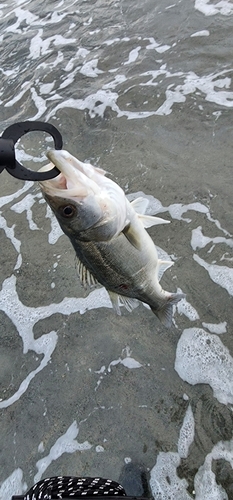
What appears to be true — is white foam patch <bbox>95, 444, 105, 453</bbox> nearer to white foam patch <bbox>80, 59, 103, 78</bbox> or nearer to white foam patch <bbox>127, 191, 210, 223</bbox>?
white foam patch <bbox>127, 191, 210, 223</bbox>

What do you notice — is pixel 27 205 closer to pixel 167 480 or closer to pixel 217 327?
pixel 217 327

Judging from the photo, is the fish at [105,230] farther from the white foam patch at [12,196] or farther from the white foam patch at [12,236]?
the white foam patch at [12,196]

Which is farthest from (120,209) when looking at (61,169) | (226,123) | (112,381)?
(226,123)

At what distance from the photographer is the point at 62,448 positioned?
3.87 metres

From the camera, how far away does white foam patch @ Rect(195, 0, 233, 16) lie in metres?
7.73

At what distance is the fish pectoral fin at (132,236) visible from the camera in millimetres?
2787

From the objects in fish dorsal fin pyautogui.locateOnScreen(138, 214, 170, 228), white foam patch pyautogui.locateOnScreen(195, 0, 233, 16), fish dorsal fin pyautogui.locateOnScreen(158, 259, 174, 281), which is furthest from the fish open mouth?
white foam patch pyautogui.locateOnScreen(195, 0, 233, 16)

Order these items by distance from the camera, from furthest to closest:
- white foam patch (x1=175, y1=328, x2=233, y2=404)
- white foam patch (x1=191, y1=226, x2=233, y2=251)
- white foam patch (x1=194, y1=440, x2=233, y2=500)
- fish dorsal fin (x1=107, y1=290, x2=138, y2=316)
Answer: white foam patch (x1=191, y1=226, x2=233, y2=251) → white foam patch (x1=175, y1=328, x2=233, y2=404) → white foam patch (x1=194, y1=440, x2=233, y2=500) → fish dorsal fin (x1=107, y1=290, x2=138, y2=316)

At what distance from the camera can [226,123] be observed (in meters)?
5.86

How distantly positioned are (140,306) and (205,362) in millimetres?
903

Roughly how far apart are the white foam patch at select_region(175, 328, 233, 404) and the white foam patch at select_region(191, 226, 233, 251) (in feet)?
3.35

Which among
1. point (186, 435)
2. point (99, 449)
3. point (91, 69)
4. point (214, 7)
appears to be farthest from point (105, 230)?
point (214, 7)

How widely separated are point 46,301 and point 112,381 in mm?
1273

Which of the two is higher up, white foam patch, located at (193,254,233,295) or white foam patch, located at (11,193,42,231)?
white foam patch, located at (11,193,42,231)
